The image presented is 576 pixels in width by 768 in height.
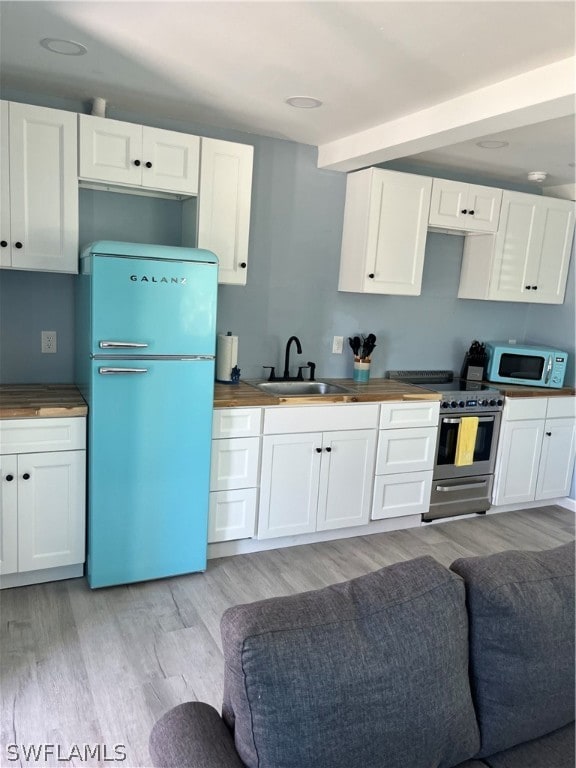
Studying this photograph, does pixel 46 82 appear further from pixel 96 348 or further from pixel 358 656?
pixel 358 656

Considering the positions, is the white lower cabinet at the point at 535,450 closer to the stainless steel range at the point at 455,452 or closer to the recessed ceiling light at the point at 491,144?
the stainless steel range at the point at 455,452

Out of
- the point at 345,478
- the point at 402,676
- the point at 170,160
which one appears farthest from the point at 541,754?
the point at 170,160

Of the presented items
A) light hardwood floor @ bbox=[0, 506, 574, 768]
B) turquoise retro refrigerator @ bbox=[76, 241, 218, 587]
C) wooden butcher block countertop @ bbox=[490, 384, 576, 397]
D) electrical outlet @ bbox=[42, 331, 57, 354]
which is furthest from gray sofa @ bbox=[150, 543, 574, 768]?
wooden butcher block countertop @ bbox=[490, 384, 576, 397]

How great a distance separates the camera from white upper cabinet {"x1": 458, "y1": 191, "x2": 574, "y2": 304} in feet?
13.7

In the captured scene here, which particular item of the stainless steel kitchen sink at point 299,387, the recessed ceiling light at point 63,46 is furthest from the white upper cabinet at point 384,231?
the recessed ceiling light at point 63,46

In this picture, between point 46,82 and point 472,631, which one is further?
point 46,82

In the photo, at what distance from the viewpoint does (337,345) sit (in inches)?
160

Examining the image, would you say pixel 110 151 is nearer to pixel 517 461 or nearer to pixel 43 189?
pixel 43 189

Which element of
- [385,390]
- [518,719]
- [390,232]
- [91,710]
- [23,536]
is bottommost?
[91,710]

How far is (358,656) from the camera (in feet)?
3.96

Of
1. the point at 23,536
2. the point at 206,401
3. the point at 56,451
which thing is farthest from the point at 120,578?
the point at 206,401

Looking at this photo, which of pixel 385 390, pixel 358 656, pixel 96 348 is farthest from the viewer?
pixel 385 390

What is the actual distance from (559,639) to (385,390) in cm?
233

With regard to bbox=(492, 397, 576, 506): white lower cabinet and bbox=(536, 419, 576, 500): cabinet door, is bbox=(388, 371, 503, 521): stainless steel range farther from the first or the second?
bbox=(536, 419, 576, 500): cabinet door
